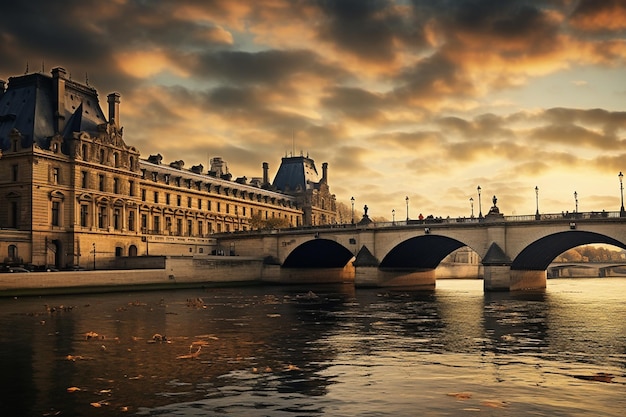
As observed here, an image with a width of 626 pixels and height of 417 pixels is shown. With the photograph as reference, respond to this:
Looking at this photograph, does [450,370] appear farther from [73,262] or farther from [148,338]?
[73,262]

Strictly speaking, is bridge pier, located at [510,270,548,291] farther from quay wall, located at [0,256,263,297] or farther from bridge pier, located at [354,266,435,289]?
quay wall, located at [0,256,263,297]

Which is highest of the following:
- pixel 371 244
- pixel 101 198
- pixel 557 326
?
pixel 101 198

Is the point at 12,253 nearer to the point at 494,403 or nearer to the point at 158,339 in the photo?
the point at 158,339

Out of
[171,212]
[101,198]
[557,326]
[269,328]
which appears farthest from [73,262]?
[557,326]

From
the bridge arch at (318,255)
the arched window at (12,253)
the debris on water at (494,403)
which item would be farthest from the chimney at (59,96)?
the debris on water at (494,403)

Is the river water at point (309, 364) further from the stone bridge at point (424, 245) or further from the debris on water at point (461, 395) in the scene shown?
the stone bridge at point (424, 245)

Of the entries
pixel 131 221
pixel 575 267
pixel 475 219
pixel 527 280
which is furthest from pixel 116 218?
pixel 575 267

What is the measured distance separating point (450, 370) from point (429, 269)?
94.9m

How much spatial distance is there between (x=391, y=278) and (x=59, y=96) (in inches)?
2431

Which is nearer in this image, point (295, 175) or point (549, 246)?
point (549, 246)

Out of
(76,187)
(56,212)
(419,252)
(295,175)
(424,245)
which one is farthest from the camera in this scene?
(295,175)

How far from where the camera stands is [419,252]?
357ft

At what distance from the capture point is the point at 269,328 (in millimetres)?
40344

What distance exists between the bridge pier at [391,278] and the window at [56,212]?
46.4 metres
